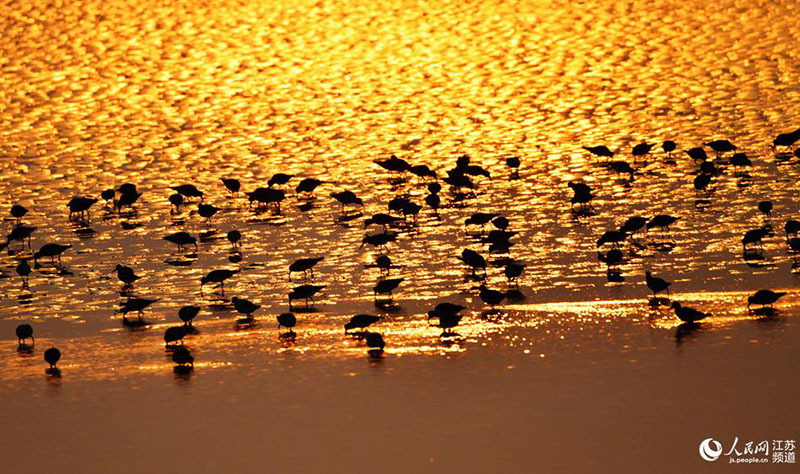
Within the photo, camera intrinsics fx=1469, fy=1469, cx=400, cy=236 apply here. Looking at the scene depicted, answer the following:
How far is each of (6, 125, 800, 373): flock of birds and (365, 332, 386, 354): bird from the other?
0.06ft

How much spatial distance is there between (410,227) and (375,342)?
970 cm

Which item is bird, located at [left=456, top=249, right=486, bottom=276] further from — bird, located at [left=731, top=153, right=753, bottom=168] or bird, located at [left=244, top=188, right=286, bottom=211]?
bird, located at [left=731, top=153, right=753, bottom=168]

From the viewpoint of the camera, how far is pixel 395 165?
40.1m

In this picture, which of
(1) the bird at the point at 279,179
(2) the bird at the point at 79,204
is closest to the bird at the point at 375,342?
(1) the bird at the point at 279,179

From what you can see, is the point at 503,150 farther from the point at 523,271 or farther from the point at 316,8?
the point at 316,8

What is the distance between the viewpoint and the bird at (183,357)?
25.4 m

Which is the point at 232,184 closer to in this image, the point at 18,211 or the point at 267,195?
the point at 267,195

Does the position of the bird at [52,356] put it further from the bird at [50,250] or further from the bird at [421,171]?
the bird at [421,171]

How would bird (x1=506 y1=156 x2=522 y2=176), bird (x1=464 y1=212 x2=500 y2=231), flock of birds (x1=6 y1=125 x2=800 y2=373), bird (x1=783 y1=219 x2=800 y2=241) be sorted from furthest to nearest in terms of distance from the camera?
bird (x1=506 y1=156 x2=522 y2=176)
bird (x1=464 y1=212 x2=500 y2=231)
bird (x1=783 y1=219 x2=800 y2=241)
flock of birds (x1=6 y1=125 x2=800 y2=373)

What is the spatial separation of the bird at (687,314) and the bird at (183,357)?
8.53 meters

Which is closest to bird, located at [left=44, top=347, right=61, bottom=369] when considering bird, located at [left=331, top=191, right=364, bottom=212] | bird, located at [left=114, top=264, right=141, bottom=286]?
bird, located at [left=114, top=264, right=141, bottom=286]

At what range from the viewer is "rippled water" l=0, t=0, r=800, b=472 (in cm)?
2236

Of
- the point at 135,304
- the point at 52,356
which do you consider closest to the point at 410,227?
the point at 135,304

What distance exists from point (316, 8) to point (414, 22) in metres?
6.55
